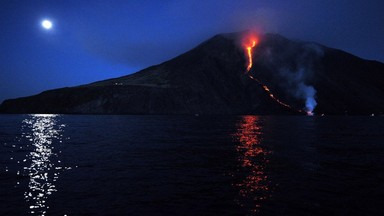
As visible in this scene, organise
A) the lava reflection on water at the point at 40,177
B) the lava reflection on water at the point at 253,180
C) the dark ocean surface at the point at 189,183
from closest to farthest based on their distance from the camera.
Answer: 1. the dark ocean surface at the point at 189,183
2. the lava reflection on water at the point at 40,177
3. the lava reflection on water at the point at 253,180

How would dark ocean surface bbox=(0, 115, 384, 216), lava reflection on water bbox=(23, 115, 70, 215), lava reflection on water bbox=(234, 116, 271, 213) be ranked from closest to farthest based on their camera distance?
dark ocean surface bbox=(0, 115, 384, 216) < lava reflection on water bbox=(23, 115, 70, 215) < lava reflection on water bbox=(234, 116, 271, 213)

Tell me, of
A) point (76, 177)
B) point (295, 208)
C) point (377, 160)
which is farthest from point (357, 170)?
point (76, 177)

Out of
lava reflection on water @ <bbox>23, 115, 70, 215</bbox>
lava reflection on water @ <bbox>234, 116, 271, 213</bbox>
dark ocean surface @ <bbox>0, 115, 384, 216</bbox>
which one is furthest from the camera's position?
lava reflection on water @ <bbox>234, 116, 271, 213</bbox>

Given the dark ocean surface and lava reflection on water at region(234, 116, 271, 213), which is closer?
the dark ocean surface

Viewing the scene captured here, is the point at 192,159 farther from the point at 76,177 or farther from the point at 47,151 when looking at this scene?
the point at 47,151

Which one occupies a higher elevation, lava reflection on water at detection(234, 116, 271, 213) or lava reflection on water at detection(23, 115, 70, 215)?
lava reflection on water at detection(23, 115, 70, 215)

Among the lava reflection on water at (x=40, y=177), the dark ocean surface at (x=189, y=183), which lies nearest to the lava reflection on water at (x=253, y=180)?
the dark ocean surface at (x=189, y=183)

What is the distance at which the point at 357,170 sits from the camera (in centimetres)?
2939

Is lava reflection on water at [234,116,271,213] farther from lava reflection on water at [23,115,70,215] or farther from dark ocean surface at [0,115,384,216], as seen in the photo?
lava reflection on water at [23,115,70,215]

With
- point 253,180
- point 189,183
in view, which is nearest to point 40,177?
point 189,183

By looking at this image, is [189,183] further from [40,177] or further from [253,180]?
[40,177]

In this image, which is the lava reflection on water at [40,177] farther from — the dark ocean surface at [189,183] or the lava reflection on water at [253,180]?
the lava reflection on water at [253,180]

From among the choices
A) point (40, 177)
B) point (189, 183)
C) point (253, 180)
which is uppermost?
point (40, 177)

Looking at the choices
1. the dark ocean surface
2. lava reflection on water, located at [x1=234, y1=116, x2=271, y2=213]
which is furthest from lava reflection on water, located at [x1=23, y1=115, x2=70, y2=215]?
lava reflection on water, located at [x1=234, y1=116, x2=271, y2=213]
